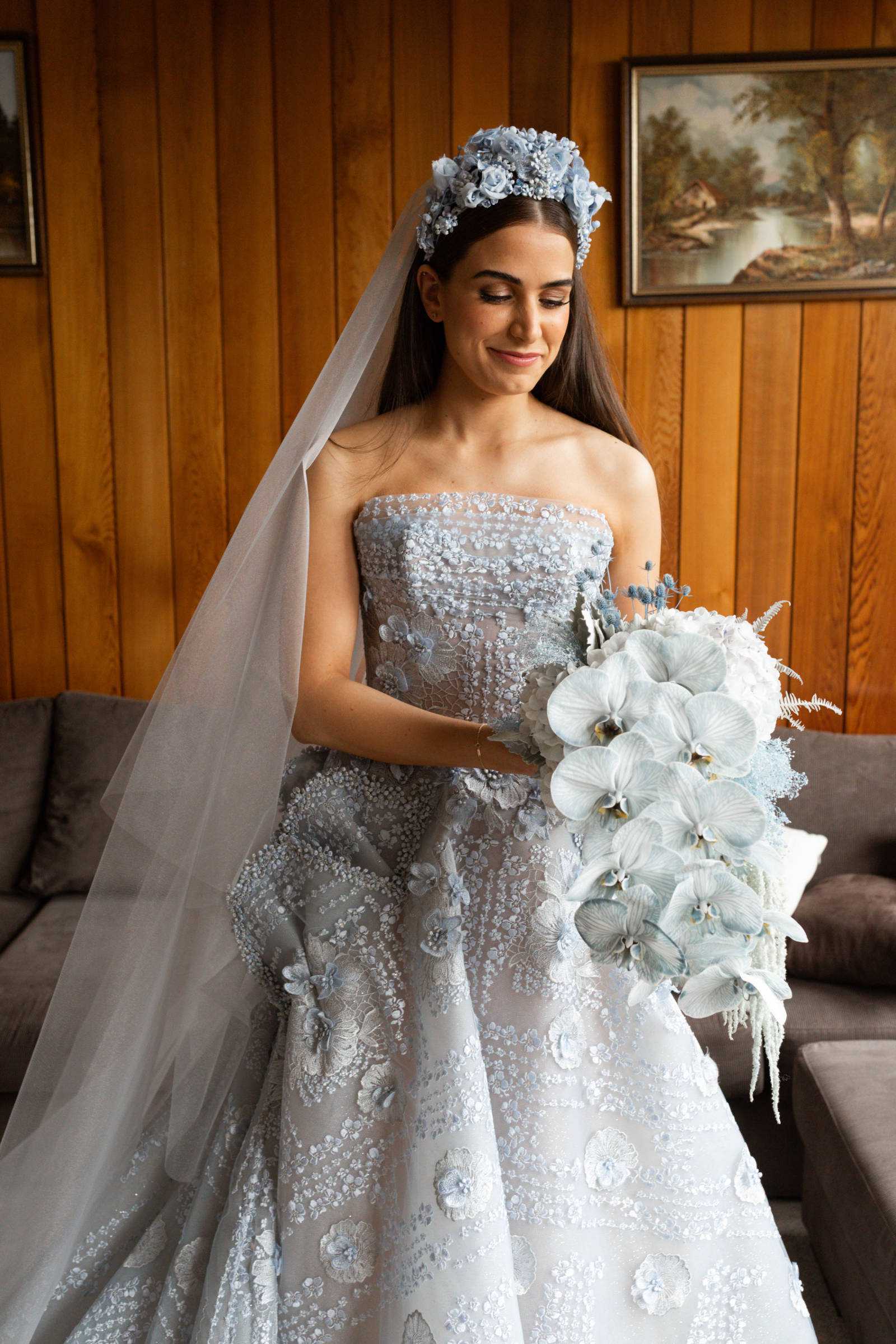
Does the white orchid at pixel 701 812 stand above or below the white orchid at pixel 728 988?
above

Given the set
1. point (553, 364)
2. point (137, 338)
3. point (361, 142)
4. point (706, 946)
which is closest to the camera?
point (706, 946)

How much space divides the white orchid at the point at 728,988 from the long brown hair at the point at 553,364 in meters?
0.89

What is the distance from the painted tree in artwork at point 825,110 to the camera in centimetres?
286

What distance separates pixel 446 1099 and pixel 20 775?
1.97m

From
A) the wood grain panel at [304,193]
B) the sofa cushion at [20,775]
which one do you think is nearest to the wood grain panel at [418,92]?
the wood grain panel at [304,193]

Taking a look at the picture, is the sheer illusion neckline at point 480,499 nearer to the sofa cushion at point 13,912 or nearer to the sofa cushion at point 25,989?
the sofa cushion at point 25,989

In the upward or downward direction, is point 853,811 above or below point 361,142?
below

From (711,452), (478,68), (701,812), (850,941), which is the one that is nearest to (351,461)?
(701,812)

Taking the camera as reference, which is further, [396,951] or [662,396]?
[662,396]

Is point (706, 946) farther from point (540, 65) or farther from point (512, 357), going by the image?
point (540, 65)

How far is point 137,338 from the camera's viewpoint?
3.07m

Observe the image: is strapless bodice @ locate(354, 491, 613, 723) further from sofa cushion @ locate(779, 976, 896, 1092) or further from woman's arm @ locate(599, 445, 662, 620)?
sofa cushion @ locate(779, 976, 896, 1092)

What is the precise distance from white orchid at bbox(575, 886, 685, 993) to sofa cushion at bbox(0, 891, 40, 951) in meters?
2.07

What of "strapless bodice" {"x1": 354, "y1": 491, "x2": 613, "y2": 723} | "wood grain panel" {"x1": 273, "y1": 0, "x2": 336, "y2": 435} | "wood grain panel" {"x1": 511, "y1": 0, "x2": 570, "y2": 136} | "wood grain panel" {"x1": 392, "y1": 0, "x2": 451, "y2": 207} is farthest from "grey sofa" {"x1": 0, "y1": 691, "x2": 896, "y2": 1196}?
"wood grain panel" {"x1": 511, "y1": 0, "x2": 570, "y2": 136}
